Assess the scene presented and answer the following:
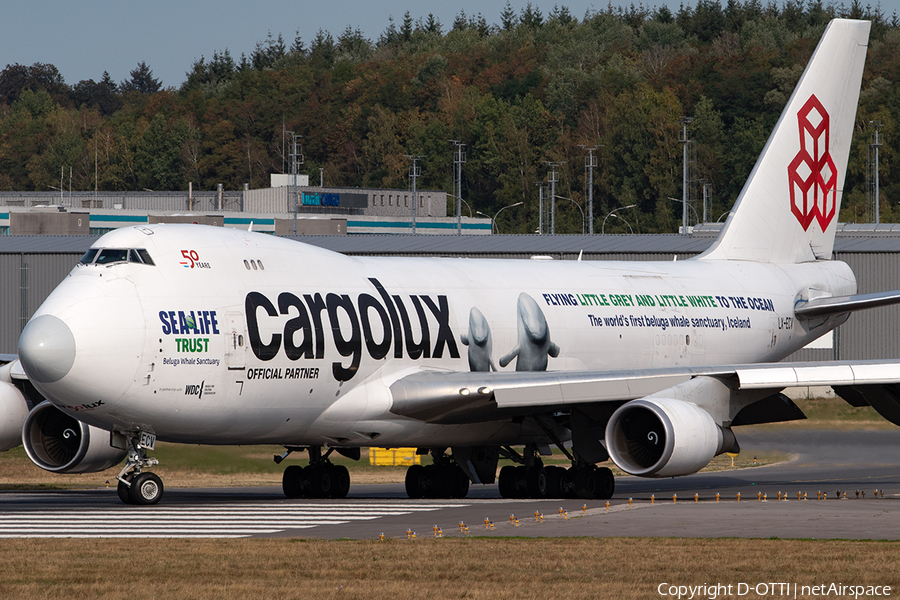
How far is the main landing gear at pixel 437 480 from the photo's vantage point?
27.6m

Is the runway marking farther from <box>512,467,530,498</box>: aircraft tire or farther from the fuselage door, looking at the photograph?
<box>512,467,530,498</box>: aircraft tire

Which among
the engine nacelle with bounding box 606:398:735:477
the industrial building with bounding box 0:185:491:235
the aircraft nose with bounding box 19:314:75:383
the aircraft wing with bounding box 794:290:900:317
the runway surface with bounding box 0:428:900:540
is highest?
the industrial building with bounding box 0:185:491:235

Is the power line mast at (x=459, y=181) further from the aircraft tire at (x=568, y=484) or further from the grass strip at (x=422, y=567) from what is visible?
the grass strip at (x=422, y=567)

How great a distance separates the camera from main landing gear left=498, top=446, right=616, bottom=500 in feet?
83.8

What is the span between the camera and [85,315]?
2009 centimetres

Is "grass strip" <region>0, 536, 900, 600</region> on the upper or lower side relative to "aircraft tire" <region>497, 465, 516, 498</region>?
upper

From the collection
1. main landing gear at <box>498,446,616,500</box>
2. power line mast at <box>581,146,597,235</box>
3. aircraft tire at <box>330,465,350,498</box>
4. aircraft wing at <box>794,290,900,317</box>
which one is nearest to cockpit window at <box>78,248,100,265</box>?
aircraft tire at <box>330,465,350,498</box>

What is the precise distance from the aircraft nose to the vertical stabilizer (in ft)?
61.9

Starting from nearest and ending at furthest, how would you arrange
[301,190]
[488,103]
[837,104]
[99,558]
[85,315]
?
[99,558] → [85,315] → [837,104] → [301,190] → [488,103]

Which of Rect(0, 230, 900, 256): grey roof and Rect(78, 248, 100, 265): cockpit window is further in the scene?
Rect(0, 230, 900, 256): grey roof

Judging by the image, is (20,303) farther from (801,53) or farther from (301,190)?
(801,53)

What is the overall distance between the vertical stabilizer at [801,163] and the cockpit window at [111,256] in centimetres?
1744

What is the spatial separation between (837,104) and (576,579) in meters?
23.8

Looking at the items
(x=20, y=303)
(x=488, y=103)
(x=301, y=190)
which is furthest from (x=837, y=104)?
(x=488, y=103)
